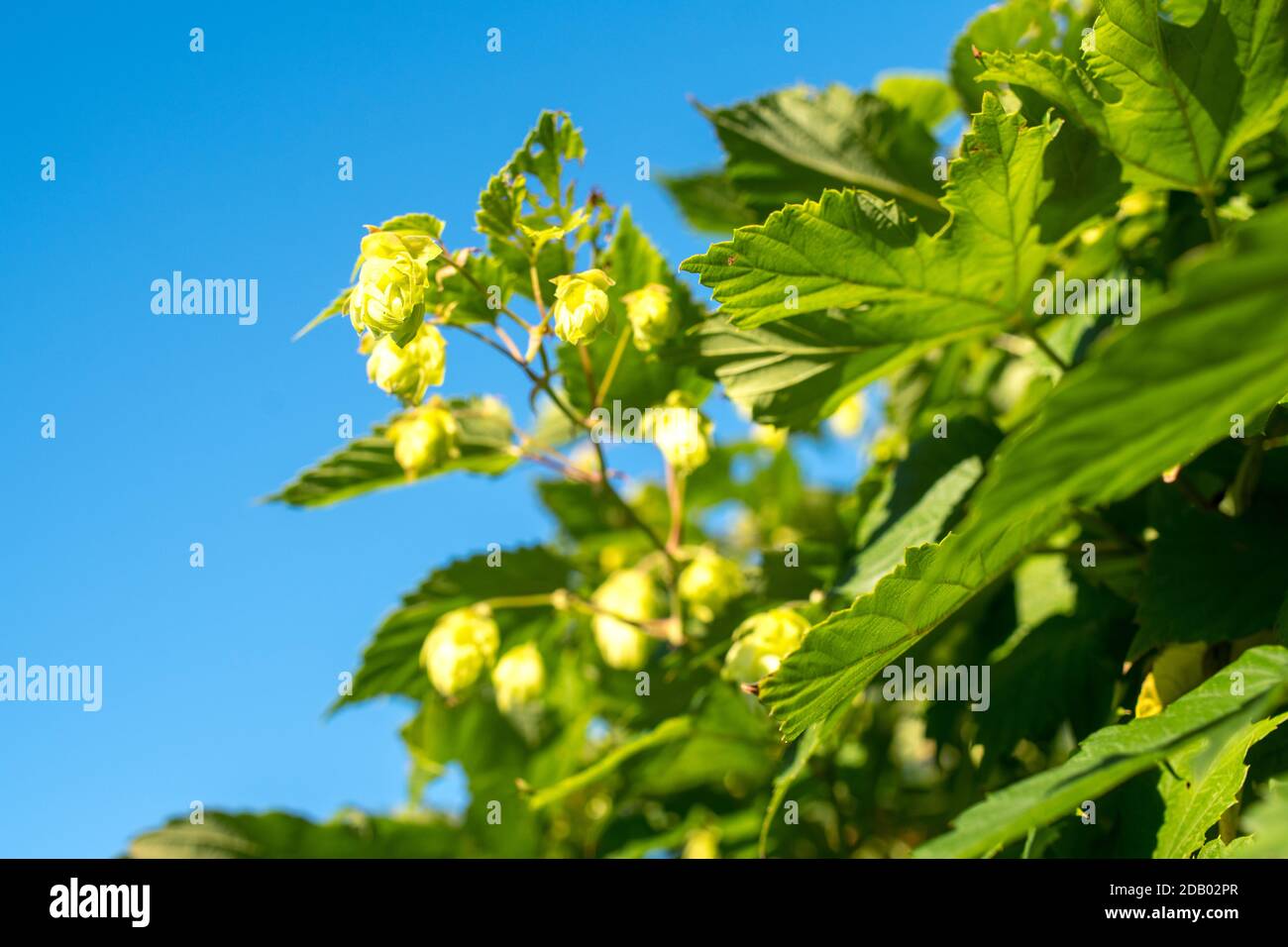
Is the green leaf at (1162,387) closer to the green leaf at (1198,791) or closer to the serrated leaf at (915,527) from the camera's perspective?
the green leaf at (1198,791)

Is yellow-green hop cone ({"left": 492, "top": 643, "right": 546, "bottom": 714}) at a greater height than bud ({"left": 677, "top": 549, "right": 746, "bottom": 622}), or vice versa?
bud ({"left": 677, "top": 549, "right": 746, "bottom": 622})

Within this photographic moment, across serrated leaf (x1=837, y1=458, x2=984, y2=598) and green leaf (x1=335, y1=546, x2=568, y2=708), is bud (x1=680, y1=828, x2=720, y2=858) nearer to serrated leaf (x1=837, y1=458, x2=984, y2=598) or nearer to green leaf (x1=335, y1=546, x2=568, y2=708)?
green leaf (x1=335, y1=546, x2=568, y2=708)

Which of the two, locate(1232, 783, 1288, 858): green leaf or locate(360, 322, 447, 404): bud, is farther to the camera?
locate(360, 322, 447, 404): bud

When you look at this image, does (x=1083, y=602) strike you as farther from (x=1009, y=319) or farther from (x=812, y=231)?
(x=812, y=231)

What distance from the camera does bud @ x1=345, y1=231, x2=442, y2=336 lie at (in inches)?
50.4

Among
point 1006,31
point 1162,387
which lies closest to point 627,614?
point 1006,31

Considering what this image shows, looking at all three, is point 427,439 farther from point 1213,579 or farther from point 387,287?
point 1213,579

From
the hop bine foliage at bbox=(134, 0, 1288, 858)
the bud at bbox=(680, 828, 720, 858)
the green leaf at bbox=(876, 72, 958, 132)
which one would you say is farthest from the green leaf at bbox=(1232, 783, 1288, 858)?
the bud at bbox=(680, 828, 720, 858)

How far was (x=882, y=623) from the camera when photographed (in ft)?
3.78

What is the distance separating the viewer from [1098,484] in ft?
2.64

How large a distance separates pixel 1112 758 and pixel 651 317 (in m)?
0.87
